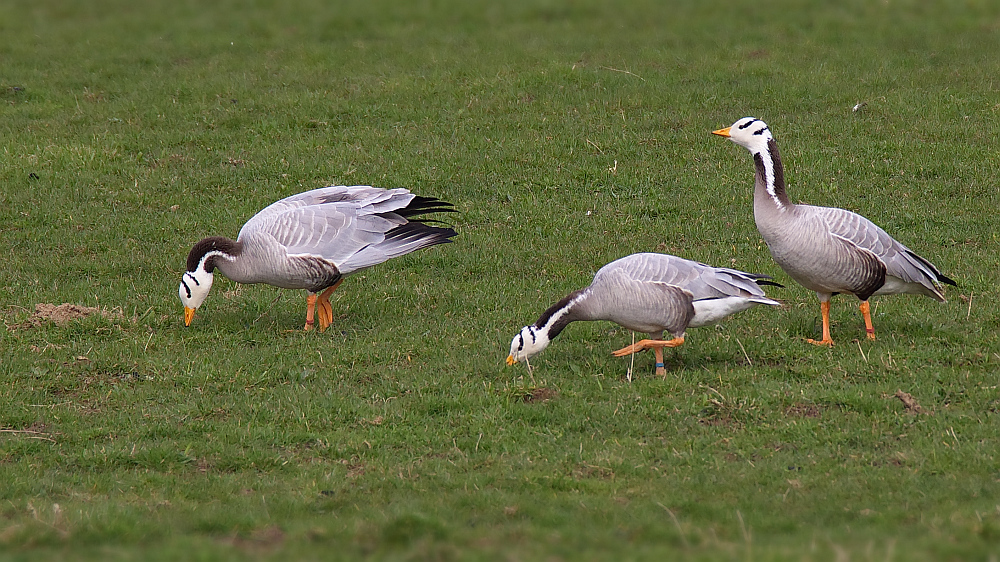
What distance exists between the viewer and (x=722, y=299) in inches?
364

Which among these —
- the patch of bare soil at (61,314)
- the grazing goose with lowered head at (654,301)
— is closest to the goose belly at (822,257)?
the grazing goose with lowered head at (654,301)

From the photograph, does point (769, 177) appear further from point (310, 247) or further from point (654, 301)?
point (310, 247)

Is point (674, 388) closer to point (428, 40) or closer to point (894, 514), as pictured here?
point (894, 514)

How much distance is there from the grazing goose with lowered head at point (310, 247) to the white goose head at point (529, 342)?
7.93 ft

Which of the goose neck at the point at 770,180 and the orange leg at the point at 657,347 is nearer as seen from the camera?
the orange leg at the point at 657,347

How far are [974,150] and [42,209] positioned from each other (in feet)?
46.7

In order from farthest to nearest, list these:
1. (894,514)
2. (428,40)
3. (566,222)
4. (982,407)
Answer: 1. (428,40)
2. (566,222)
3. (982,407)
4. (894,514)

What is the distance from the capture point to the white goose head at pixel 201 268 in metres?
11.0

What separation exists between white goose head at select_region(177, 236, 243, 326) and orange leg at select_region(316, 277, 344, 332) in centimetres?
105

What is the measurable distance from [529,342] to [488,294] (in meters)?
2.63

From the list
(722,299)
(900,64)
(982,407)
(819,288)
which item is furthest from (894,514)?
(900,64)

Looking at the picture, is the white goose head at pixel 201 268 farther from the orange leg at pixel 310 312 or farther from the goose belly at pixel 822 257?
the goose belly at pixel 822 257

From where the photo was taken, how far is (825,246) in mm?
9734

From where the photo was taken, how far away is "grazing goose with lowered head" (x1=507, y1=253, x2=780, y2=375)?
9234 millimetres
